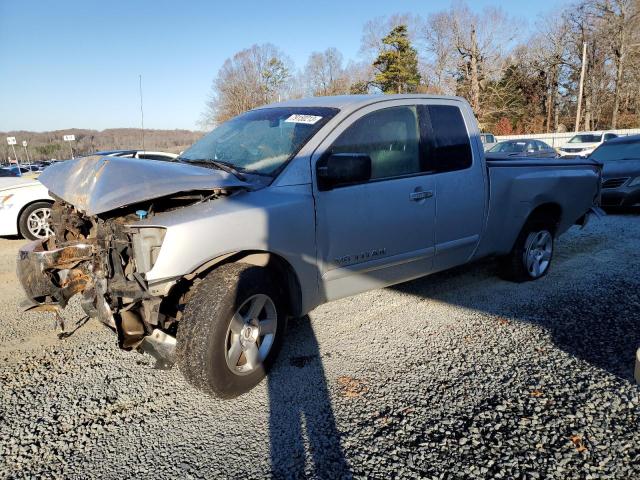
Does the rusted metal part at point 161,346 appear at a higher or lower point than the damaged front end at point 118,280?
lower

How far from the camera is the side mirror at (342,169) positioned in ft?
9.33

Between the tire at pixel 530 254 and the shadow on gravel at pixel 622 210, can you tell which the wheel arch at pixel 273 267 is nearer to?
the tire at pixel 530 254

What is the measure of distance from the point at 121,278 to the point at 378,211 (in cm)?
174

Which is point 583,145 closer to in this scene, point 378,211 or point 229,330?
point 378,211

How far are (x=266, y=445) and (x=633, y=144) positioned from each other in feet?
33.2

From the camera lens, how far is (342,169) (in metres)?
2.85

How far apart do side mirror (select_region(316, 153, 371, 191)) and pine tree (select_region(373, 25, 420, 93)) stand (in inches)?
1674

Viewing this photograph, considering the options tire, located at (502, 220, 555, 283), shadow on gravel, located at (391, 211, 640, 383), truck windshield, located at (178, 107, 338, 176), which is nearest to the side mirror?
truck windshield, located at (178, 107, 338, 176)

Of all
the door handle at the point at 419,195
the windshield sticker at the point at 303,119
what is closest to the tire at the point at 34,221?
the windshield sticker at the point at 303,119

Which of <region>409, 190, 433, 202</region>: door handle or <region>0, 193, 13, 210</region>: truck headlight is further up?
<region>409, 190, 433, 202</region>: door handle

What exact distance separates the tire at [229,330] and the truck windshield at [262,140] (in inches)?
30.6

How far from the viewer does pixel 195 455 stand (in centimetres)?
220

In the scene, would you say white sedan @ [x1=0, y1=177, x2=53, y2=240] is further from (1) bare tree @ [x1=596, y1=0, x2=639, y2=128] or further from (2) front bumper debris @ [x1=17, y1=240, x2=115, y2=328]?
(1) bare tree @ [x1=596, y1=0, x2=639, y2=128]

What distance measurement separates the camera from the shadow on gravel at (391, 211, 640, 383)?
311cm
